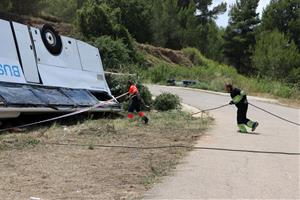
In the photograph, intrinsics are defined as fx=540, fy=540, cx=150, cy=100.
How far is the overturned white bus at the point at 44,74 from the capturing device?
14477 mm

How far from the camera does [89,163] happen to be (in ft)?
30.9

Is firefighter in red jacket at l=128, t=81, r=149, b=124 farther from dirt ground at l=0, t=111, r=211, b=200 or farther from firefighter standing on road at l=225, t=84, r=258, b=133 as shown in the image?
firefighter standing on road at l=225, t=84, r=258, b=133

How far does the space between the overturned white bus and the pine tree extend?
201ft

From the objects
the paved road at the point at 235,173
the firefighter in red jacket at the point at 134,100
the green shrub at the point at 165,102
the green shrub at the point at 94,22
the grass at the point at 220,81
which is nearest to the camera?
the paved road at the point at 235,173

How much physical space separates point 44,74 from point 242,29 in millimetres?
66570

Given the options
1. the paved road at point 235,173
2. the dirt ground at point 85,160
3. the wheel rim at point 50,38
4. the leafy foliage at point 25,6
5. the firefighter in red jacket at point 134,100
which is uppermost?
the leafy foliage at point 25,6

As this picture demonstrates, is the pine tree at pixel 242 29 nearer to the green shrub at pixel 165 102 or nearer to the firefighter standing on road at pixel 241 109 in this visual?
the green shrub at pixel 165 102

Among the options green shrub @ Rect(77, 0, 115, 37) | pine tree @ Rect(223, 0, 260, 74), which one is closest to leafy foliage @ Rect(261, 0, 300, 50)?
pine tree @ Rect(223, 0, 260, 74)

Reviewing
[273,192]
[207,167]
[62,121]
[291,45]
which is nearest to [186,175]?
[207,167]

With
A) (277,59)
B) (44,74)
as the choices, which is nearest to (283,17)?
(277,59)

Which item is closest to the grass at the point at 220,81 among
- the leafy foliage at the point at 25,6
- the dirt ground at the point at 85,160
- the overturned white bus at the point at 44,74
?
the leafy foliage at the point at 25,6

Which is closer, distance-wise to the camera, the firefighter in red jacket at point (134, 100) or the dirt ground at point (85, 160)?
the dirt ground at point (85, 160)

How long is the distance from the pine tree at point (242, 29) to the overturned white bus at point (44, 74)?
6112 cm

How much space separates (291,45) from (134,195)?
62526 millimetres
